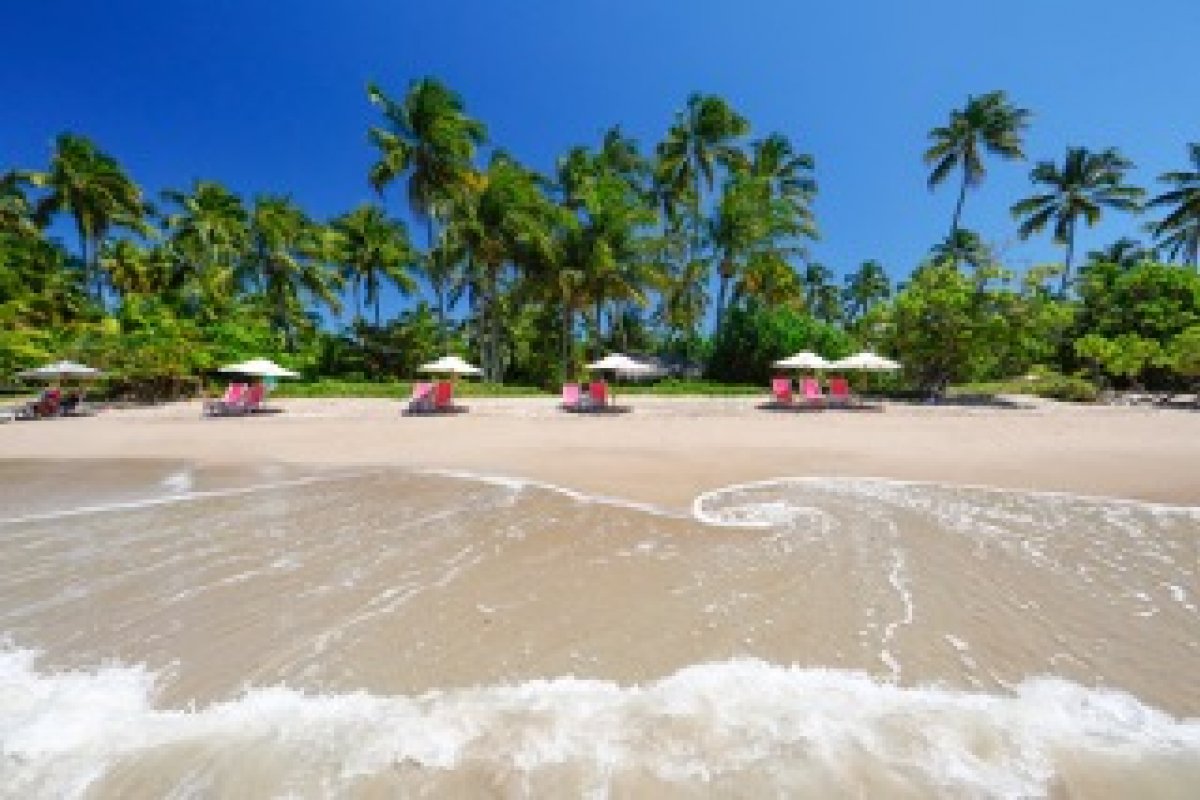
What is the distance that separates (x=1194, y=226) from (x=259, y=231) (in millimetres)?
54852

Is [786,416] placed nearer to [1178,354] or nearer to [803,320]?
[803,320]

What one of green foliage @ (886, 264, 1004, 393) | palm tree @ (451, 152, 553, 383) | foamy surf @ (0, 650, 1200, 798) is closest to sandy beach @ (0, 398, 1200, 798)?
foamy surf @ (0, 650, 1200, 798)

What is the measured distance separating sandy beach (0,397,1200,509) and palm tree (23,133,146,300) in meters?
18.7

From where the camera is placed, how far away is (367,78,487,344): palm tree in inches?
1125

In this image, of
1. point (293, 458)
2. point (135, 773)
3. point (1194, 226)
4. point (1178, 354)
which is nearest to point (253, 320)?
point (293, 458)

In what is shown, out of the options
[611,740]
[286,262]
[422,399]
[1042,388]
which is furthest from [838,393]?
[286,262]

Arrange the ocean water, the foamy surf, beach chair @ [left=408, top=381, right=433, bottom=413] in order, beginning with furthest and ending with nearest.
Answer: beach chair @ [left=408, top=381, right=433, bottom=413]
the ocean water
the foamy surf

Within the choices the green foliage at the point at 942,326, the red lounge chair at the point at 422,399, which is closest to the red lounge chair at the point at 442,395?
the red lounge chair at the point at 422,399

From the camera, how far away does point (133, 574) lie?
5.21 meters

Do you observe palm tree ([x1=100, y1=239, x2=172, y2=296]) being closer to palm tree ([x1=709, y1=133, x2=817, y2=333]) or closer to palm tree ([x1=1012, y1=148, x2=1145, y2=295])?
palm tree ([x1=709, y1=133, x2=817, y2=333])

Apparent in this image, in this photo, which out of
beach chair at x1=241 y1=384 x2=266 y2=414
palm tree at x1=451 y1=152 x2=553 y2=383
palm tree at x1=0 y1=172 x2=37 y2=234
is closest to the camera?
beach chair at x1=241 y1=384 x2=266 y2=414

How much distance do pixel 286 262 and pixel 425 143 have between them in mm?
11751

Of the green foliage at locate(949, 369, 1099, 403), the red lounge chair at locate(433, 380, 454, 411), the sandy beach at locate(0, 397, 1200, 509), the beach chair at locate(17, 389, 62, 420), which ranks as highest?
the green foliage at locate(949, 369, 1099, 403)

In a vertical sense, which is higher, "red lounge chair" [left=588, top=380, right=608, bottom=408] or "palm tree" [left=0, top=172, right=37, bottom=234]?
"palm tree" [left=0, top=172, right=37, bottom=234]
